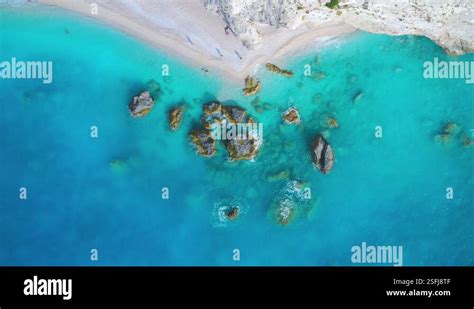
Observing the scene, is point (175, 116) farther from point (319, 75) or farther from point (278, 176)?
point (319, 75)

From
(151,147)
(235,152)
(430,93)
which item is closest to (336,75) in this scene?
(430,93)

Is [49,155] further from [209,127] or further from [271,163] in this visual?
[271,163]

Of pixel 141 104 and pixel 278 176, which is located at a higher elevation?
pixel 141 104

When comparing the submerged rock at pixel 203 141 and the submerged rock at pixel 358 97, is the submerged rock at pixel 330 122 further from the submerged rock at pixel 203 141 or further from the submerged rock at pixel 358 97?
the submerged rock at pixel 203 141

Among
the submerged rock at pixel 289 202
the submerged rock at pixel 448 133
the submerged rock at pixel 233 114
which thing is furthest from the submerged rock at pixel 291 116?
the submerged rock at pixel 448 133
